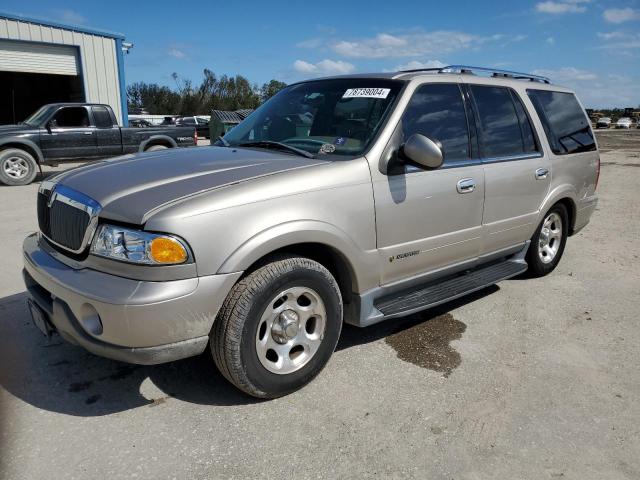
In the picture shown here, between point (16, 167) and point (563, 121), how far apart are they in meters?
10.8

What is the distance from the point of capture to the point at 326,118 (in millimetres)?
3543

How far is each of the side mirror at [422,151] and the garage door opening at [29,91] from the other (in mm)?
18952

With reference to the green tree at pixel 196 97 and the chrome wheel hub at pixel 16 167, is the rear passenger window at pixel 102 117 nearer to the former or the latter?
the chrome wheel hub at pixel 16 167

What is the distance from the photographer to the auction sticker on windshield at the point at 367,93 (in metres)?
3.42

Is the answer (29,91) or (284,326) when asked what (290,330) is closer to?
(284,326)

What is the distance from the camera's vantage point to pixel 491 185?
3.88m

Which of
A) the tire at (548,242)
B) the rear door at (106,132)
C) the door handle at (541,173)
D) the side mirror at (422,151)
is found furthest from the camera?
the rear door at (106,132)

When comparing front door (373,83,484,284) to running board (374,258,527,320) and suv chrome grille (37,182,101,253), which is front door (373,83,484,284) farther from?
suv chrome grille (37,182,101,253)

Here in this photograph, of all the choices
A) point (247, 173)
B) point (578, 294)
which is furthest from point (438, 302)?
point (578, 294)

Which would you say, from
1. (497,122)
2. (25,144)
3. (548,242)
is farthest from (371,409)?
(25,144)

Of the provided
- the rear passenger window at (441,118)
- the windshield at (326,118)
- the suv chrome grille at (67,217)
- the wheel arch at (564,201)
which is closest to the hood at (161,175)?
the suv chrome grille at (67,217)

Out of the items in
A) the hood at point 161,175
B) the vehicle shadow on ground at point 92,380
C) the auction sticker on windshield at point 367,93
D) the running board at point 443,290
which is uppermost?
the auction sticker on windshield at point 367,93

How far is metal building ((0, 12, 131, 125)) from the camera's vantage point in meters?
15.1

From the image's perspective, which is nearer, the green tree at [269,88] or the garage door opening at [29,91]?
the garage door opening at [29,91]
